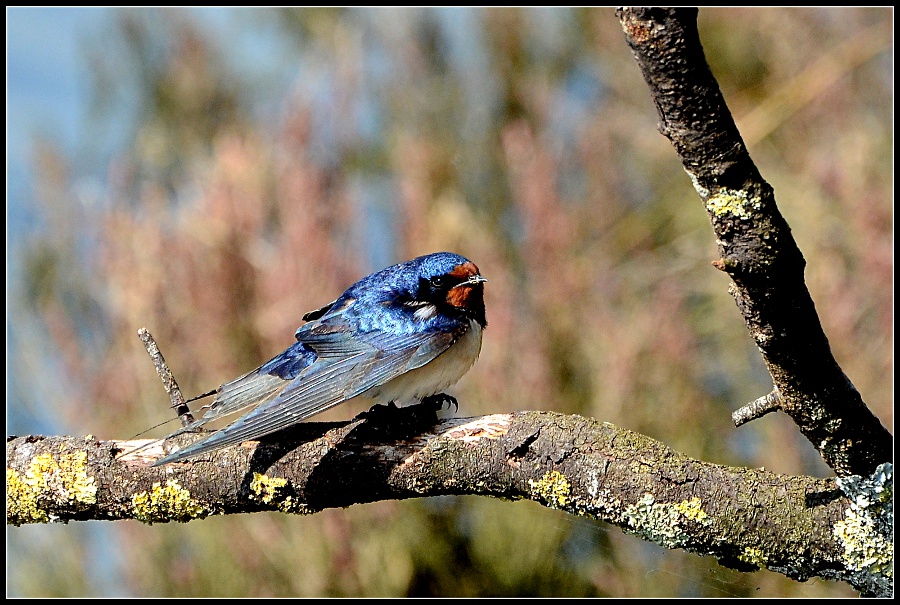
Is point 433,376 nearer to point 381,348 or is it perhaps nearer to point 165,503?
point 381,348

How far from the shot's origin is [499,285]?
2.93 meters

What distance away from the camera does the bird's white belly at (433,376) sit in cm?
148

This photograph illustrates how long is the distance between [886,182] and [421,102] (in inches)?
80.5

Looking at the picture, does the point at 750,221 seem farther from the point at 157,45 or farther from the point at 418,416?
the point at 157,45

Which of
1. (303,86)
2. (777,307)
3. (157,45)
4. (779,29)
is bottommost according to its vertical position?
(777,307)

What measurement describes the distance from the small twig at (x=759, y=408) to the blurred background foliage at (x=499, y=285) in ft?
5.00

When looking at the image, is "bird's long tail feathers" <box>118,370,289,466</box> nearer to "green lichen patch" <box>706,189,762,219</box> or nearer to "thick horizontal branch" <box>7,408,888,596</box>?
"thick horizontal branch" <box>7,408,888,596</box>

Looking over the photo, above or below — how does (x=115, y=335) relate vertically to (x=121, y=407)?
above

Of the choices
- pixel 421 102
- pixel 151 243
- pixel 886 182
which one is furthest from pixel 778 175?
pixel 151 243

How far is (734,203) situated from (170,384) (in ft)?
2.83

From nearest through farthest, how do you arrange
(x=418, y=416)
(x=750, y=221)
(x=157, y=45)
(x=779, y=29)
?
(x=750, y=221) < (x=418, y=416) < (x=779, y=29) < (x=157, y=45)

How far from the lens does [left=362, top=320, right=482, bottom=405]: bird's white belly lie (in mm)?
1483

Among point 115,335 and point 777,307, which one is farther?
point 115,335

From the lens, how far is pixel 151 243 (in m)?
3.03
